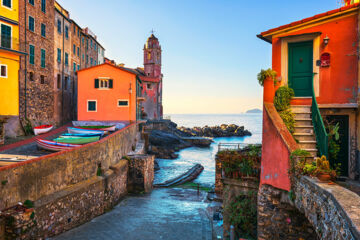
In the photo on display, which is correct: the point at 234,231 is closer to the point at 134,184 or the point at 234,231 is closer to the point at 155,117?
the point at 134,184

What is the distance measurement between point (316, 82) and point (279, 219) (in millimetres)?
5809

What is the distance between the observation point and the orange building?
29094 millimetres

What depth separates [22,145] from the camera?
18844 mm

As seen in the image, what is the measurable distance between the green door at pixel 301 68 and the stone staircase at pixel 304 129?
78cm

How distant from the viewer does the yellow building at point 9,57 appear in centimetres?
2081

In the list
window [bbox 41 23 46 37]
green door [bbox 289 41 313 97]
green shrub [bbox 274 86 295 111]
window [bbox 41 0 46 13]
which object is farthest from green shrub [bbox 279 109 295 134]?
window [bbox 41 0 46 13]

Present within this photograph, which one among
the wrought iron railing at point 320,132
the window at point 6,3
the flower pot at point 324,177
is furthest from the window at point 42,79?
the flower pot at point 324,177

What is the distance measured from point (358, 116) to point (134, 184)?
52.0 ft

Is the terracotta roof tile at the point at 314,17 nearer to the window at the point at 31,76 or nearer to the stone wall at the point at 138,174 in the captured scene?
the stone wall at the point at 138,174

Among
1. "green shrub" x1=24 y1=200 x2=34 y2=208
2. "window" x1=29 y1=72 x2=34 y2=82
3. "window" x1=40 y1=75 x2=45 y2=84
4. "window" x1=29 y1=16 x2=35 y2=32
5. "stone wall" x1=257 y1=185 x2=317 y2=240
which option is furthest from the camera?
"window" x1=40 y1=75 x2=45 y2=84

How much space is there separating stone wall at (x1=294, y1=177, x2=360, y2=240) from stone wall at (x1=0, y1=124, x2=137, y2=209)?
987 cm

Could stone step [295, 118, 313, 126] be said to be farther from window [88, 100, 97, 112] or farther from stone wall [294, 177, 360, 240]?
window [88, 100, 97, 112]

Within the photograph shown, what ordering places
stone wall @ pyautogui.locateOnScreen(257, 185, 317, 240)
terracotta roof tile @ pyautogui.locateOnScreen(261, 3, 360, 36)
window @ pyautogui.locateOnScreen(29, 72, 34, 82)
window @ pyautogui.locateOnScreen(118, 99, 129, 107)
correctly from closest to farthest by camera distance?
stone wall @ pyautogui.locateOnScreen(257, 185, 317, 240)
terracotta roof tile @ pyautogui.locateOnScreen(261, 3, 360, 36)
window @ pyautogui.locateOnScreen(29, 72, 34, 82)
window @ pyautogui.locateOnScreen(118, 99, 129, 107)

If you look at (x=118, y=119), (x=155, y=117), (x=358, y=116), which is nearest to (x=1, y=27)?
(x=118, y=119)
